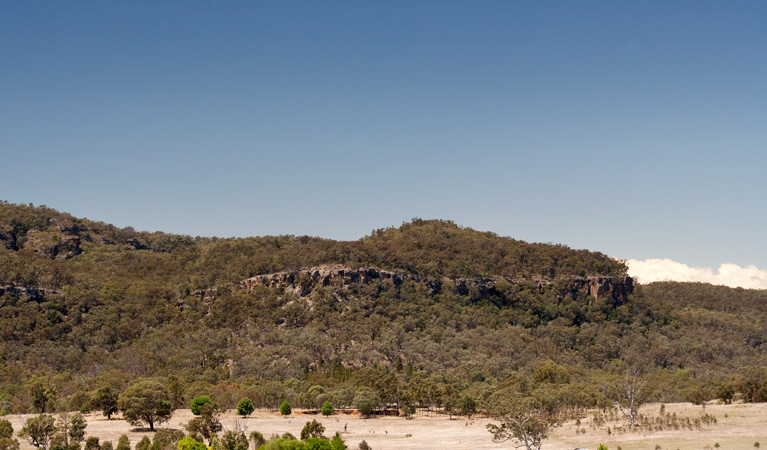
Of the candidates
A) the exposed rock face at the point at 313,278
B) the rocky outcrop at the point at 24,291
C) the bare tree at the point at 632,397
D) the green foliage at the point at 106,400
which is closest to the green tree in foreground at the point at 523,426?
the bare tree at the point at 632,397

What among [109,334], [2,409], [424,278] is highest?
[424,278]

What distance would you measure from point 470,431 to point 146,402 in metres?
36.1

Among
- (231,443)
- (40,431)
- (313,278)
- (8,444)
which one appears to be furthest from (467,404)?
(313,278)

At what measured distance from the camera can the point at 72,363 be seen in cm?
12719

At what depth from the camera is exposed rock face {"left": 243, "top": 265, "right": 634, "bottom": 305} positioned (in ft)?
556

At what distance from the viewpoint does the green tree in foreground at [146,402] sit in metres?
69.6

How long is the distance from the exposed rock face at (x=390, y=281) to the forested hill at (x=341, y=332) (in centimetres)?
66

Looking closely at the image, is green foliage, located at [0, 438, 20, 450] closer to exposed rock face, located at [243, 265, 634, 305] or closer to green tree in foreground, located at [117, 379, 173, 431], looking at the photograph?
green tree in foreground, located at [117, 379, 173, 431]

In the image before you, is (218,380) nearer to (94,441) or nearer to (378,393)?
(378,393)

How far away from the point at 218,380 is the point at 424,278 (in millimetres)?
84136

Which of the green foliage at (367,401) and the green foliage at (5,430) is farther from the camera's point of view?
the green foliage at (367,401)

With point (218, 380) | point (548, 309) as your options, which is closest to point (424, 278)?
point (548, 309)

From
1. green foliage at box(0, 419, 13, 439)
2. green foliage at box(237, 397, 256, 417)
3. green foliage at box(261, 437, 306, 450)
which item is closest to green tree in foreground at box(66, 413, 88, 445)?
green foliage at box(0, 419, 13, 439)

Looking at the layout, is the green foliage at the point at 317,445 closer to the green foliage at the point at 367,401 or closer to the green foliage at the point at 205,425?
the green foliage at the point at 205,425
